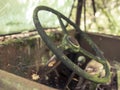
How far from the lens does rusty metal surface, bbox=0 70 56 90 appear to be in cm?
172

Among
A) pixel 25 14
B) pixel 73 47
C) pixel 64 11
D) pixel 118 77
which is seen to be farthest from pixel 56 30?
pixel 73 47

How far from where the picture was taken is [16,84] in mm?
1795

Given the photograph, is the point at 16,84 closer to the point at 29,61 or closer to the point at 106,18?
the point at 29,61

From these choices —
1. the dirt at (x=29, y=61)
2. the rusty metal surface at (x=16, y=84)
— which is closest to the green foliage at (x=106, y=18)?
the dirt at (x=29, y=61)

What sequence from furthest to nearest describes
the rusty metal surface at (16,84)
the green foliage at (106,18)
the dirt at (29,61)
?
the green foliage at (106,18) → the dirt at (29,61) → the rusty metal surface at (16,84)

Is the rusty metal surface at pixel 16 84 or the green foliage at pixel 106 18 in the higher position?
the rusty metal surface at pixel 16 84

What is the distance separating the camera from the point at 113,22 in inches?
170

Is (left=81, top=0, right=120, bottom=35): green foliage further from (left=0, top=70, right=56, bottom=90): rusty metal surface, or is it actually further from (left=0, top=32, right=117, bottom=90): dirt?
(left=0, top=70, right=56, bottom=90): rusty metal surface

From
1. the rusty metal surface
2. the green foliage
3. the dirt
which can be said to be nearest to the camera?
the rusty metal surface

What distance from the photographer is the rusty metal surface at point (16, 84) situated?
172cm

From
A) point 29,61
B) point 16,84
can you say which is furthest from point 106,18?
point 16,84

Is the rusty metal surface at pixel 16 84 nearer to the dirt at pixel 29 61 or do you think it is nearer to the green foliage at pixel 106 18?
the dirt at pixel 29 61

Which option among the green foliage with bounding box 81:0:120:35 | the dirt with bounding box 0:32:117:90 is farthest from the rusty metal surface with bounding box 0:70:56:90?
the green foliage with bounding box 81:0:120:35

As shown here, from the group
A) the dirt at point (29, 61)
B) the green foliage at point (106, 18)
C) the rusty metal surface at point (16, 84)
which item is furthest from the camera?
the green foliage at point (106, 18)
